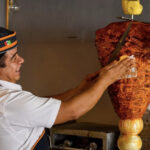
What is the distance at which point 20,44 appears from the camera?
3125 millimetres

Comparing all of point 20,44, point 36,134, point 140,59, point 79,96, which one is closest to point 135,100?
point 140,59

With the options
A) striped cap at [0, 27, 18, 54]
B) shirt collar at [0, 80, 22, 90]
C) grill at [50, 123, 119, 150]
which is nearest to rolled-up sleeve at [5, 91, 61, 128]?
shirt collar at [0, 80, 22, 90]

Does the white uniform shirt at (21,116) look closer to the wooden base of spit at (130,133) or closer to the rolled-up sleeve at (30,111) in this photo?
the rolled-up sleeve at (30,111)

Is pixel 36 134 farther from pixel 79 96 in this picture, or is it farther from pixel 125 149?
pixel 125 149

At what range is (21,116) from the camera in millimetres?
1446

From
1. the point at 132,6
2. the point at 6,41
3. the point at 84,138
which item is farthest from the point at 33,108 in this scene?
the point at 84,138

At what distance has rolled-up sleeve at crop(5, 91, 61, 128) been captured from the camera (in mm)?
1436

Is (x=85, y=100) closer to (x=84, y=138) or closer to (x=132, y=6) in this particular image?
(x=132, y=6)

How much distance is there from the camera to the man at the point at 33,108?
145 cm

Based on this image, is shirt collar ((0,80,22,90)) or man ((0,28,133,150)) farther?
shirt collar ((0,80,22,90))

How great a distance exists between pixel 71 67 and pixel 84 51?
193mm

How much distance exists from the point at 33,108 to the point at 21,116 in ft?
0.21

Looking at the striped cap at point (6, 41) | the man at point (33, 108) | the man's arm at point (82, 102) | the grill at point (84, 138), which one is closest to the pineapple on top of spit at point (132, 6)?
the man at point (33, 108)

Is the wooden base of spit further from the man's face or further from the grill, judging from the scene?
the man's face
